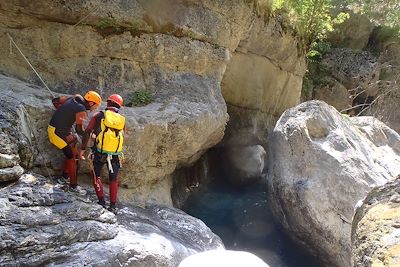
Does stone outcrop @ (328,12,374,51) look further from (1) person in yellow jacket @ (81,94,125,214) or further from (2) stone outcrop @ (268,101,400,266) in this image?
(1) person in yellow jacket @ (81,94,125,214)

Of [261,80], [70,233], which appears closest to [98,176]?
[70,233]

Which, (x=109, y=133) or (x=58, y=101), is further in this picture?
(x=58, y=101)

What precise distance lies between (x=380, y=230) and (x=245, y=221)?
1012 centimetres

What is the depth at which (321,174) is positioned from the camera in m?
9.95

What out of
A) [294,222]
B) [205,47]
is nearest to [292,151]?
[294,222]

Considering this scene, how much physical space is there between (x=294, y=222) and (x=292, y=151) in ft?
6.25

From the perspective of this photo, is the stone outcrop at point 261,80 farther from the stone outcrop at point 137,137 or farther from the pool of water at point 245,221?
the stone outcrop at point 137,137

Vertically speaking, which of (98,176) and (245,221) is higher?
(98,176)

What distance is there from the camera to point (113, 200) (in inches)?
288

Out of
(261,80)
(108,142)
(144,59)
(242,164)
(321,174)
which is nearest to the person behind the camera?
(108,142)

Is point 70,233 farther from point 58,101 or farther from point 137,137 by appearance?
point 137,137

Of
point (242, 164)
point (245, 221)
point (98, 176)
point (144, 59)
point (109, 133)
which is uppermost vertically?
point (144, 59)

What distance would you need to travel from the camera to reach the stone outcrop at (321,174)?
941 cm

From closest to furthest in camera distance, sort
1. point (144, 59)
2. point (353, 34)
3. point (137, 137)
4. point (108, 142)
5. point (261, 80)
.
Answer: point (108, 142) < point (137, 137) < point (144, 59) < point (261, 80) < point (353, 34)
